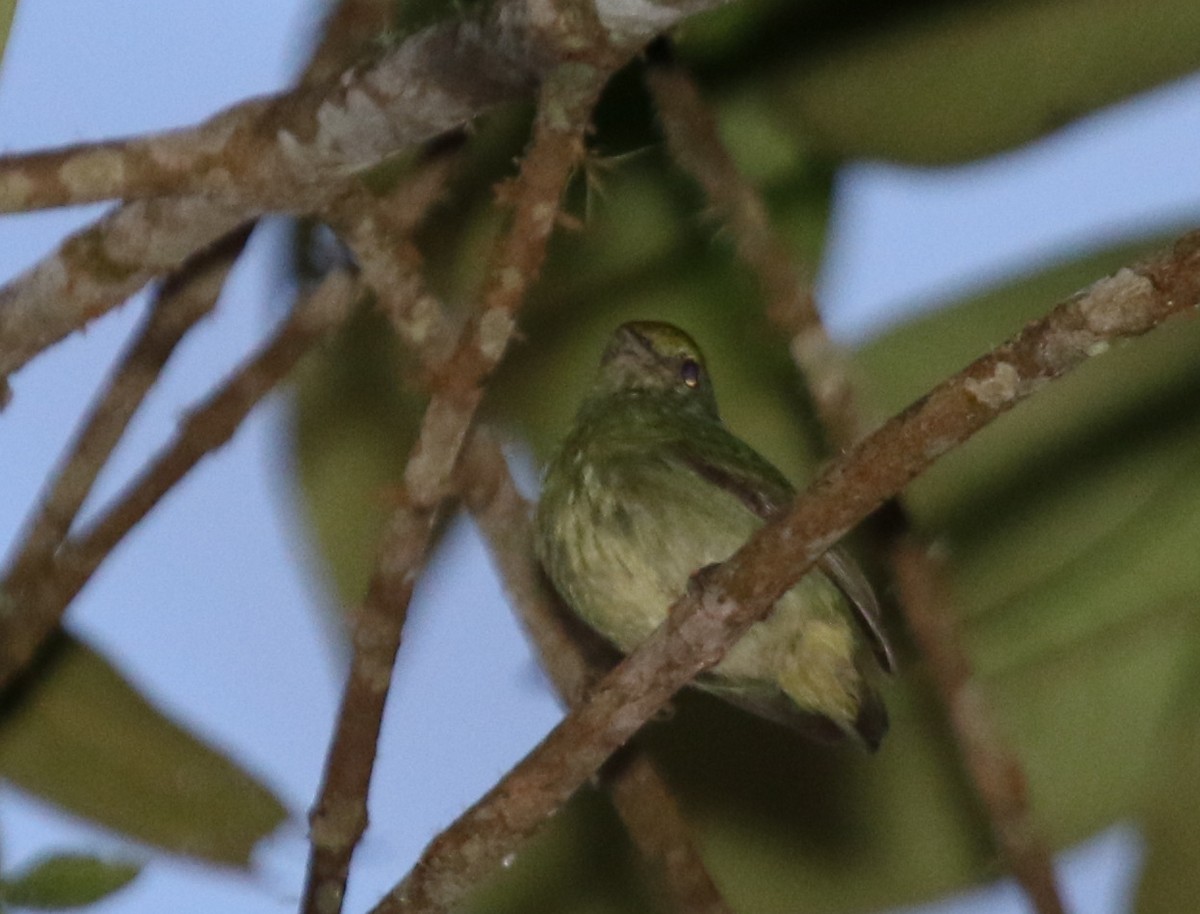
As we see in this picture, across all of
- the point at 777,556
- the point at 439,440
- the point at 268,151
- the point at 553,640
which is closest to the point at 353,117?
the point at 268,151

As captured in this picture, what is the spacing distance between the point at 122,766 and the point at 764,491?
1.30 m

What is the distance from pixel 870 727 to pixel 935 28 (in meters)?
1.47

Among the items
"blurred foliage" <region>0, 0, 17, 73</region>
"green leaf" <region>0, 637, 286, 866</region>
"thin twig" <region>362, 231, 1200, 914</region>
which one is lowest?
"thin twig" <region>362, 231, 1200, 914</region>

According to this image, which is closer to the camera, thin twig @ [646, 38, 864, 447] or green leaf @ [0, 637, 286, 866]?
thin twig @ [646, 38, 864, 447]

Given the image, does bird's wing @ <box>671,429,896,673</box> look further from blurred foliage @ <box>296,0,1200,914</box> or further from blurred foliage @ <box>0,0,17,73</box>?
blurred foliage @ <box>0,0,17,73</box>

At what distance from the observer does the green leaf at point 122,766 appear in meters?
3.13

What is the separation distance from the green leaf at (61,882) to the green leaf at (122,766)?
86 centimetres

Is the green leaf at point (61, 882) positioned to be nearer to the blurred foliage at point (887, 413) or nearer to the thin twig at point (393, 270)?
the thin twig at point (393, 270)

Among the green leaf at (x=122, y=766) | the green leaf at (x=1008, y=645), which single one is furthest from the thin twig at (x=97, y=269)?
the green leaf at (x=1008, y=645)

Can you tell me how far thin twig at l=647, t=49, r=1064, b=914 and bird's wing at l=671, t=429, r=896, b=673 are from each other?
0.15 meters

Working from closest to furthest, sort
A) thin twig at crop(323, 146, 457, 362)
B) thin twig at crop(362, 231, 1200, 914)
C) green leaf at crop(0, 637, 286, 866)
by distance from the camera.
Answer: thin twig at crop(362, 231, 1200, 914) → thin twig at crop(323, 146, 457, 362) → green leaf at crop(0, 637, 286, 866)

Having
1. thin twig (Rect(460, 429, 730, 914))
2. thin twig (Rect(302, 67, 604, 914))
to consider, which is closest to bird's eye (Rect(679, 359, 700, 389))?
thin twig (Rect(460, 429, 730, 914))

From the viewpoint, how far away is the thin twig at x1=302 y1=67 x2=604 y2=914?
7.26 feet

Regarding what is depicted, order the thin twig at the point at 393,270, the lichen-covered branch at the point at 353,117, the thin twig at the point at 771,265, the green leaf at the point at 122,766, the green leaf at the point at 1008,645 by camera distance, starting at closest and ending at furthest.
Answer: the lichen-covered branch at the point at 353,117 < the thin twig at the point at 393,270 < the thin twig at the point at 771,265 < the green leaf at the point at 122,766 < the green leaf at the point at 1008,645
